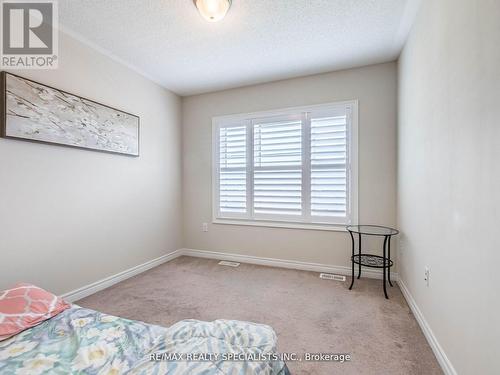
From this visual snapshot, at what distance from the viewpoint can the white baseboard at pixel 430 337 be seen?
143 cm

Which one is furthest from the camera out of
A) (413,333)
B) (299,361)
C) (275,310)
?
(275,310)

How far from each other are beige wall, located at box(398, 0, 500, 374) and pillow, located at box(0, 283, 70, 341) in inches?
88.8

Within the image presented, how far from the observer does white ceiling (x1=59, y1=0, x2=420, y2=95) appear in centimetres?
199

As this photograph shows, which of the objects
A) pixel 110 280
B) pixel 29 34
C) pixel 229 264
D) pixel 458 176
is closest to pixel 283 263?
pixel 229 264

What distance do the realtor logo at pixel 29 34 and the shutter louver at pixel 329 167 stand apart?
2774mm

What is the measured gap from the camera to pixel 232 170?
3609 millimetres

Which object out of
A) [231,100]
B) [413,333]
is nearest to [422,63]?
[413,333]

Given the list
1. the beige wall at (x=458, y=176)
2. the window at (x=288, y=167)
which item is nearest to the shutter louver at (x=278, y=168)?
the window at (x=288, y=167)

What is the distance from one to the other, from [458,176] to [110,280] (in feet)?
10.6

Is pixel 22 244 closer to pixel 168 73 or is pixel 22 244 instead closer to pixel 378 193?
pixel 168 73

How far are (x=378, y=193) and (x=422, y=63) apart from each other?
1.44 m

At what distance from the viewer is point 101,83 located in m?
2.60

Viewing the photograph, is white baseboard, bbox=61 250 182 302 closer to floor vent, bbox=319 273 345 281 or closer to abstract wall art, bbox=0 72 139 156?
abstract wall art, bbox=0 72 139 156

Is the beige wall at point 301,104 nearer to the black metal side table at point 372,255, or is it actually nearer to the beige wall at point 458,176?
the black metal side table at point 372,255
